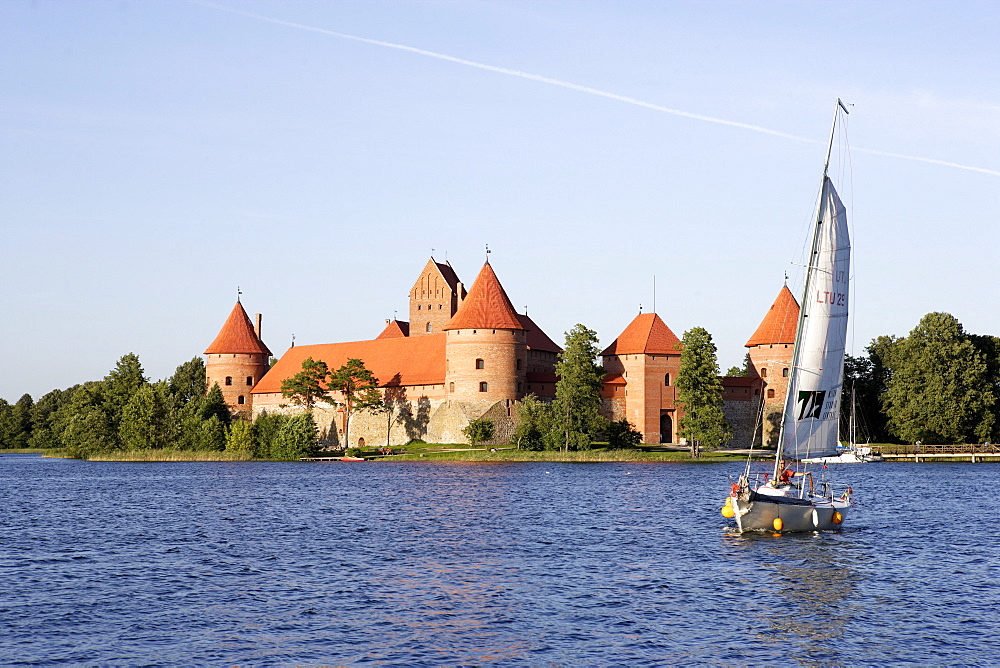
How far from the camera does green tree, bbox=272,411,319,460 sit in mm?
80875

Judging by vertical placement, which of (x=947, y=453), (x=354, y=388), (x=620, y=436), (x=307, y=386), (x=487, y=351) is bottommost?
(x=947, y=453)

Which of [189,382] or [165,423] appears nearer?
[165,423]

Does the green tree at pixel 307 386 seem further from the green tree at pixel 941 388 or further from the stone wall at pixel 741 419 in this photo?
the green tree at pixel 941 388

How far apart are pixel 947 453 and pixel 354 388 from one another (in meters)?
43.9

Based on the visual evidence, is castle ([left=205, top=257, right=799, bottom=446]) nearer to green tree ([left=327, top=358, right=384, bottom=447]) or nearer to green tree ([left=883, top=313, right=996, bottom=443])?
green tree ([left=327, top=358, right=384, bottom=447])

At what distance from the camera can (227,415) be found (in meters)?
94.1

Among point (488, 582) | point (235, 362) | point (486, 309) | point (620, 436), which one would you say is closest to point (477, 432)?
point (486, 309)

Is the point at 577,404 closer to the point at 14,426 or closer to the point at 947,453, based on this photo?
the point at 947,453

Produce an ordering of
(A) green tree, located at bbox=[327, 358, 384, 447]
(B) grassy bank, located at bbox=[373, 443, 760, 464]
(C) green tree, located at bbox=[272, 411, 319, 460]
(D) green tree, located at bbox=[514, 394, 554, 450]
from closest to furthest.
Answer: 1. (B) grassy bank, located at bbox=[373, 443, 760, 464]
2. (D) green tree, located at bbox=[514, 394, 554, 450]
3. (C) green tree, located at bbox=[272, 411, 319, 460]
4. (A) green tree, located at bbox=[327, 358, 384, 447]

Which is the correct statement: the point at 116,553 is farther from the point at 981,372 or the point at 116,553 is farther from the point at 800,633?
the point at 981,372

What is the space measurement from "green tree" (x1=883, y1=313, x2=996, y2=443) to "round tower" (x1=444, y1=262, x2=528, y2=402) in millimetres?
27503

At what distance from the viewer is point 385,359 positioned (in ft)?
313

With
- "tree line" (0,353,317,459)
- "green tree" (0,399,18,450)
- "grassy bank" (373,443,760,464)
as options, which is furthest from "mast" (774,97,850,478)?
"green tree" (0,399,18,450)

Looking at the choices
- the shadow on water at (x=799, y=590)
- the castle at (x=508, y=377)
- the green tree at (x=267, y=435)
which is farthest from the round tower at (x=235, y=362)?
the shadow on water at (x=799, y=590)
